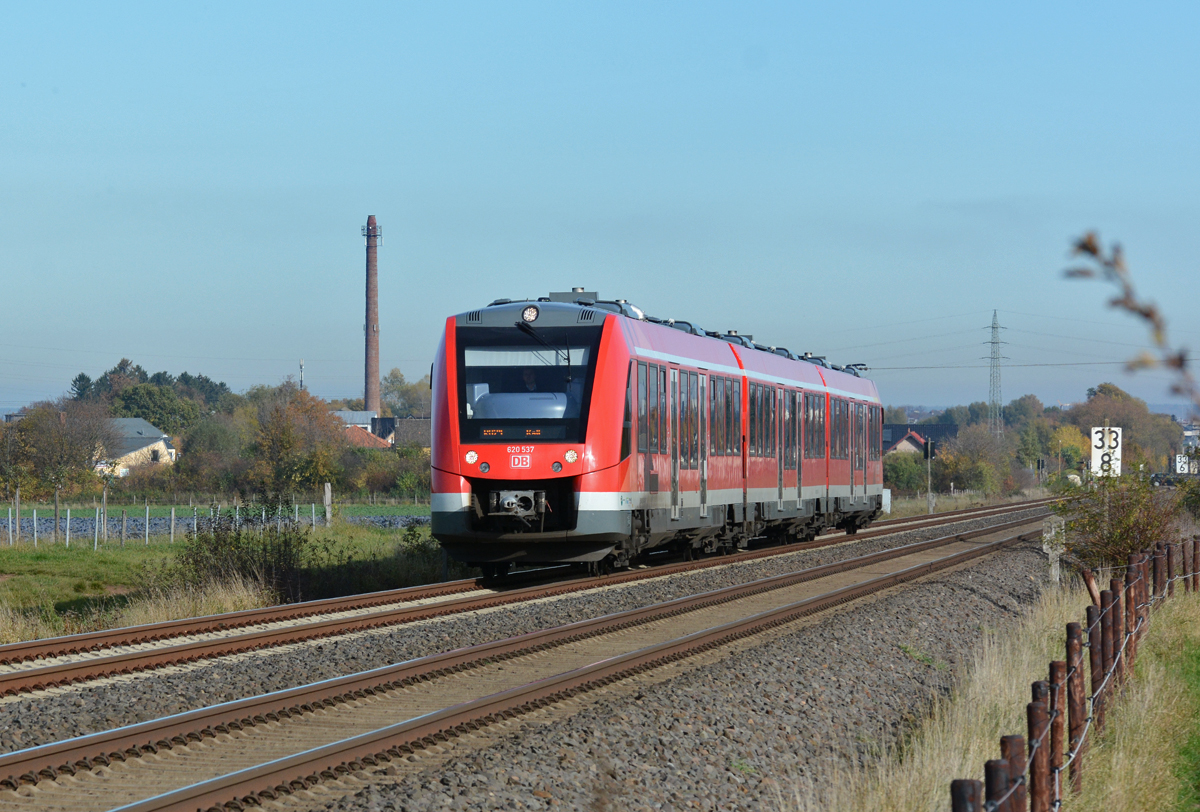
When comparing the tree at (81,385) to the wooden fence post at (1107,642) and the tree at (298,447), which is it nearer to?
the tree at (298,447)

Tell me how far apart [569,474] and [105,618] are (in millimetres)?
5954

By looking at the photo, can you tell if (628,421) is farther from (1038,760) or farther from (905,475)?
(905,475)

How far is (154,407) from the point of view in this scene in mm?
151375

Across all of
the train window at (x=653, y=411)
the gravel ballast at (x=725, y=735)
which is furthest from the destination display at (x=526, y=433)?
the gravel ballast at (x=725, y=735)

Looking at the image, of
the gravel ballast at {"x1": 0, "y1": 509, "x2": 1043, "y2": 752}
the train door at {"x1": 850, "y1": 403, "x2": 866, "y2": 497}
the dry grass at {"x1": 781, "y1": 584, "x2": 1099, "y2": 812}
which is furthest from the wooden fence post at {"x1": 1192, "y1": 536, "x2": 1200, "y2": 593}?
the train door at {"x1": 850, "y1": 403, "x2": 866, "y2": 497}

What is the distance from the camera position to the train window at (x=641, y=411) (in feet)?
59.5

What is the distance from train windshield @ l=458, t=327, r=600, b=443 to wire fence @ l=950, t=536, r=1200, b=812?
7.14 meters

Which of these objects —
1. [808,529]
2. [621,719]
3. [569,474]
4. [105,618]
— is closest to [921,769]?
[621,719]

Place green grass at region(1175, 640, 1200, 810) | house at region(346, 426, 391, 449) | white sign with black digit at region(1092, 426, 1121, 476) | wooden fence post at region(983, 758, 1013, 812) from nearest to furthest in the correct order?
wooden fence post at region(983, 758, 1013, 812) → green grass at region(1175, 640, 1200, 810) → white sign with black digit at region(1092, 426, 1121, 476) → house at region(346, 426, 391, 449)

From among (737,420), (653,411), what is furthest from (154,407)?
(653,411)

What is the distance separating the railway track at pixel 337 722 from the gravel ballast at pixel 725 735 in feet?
1.55

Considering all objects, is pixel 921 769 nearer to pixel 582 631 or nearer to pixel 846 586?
pixel 582 631

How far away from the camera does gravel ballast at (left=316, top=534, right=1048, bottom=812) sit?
7129 millimetres

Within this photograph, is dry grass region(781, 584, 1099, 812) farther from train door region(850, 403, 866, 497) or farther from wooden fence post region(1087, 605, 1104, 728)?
train door region(850, 403, 866, 497)
